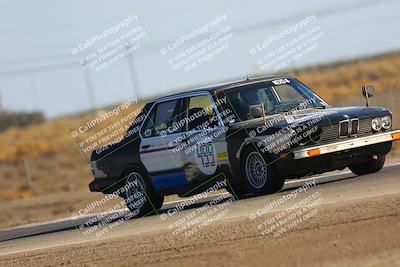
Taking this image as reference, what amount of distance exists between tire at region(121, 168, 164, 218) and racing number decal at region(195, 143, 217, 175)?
1.17m

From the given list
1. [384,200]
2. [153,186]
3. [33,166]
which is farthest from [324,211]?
[33,166]

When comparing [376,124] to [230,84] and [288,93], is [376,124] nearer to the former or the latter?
[288,93]

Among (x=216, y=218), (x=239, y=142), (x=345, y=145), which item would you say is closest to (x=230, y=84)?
(x=239, y=142)

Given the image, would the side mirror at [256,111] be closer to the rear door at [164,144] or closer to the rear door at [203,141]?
the rear door at [203,141]

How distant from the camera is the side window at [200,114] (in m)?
12.9

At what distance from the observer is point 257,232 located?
382 inches

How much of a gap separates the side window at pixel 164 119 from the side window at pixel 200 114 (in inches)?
7.5

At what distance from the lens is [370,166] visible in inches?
521

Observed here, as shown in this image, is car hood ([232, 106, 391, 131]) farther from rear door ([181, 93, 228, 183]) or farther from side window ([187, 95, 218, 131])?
side window ([187, 95, 218, 131])

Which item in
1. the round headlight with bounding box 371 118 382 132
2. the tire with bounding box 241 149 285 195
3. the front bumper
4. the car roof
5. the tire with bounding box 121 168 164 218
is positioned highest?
the car roof

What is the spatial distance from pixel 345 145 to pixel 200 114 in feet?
7.10

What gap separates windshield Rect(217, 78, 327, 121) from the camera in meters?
12.8

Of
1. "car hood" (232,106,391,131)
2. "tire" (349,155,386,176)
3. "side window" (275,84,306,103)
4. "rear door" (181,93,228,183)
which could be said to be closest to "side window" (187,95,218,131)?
"rear door" (181,93,228,183)

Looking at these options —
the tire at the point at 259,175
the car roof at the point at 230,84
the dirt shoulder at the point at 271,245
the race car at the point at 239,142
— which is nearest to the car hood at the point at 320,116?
the race car at the point at 239,142
